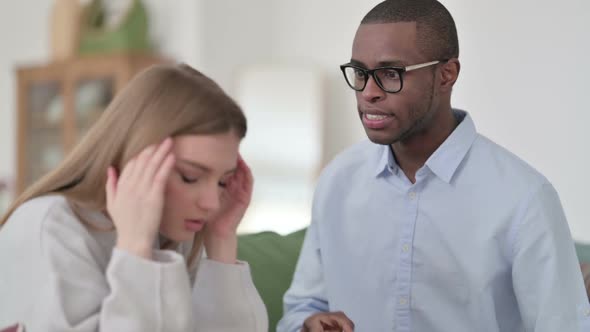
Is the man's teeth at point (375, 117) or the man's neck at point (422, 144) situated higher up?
the man's teeth at point (375, 117)

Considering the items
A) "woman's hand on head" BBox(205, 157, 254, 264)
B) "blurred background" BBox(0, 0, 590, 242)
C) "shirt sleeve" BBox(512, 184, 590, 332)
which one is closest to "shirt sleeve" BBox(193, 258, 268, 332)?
"woman's hand on head" BBox(205, 157, 254, 264)

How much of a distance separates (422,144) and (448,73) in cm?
15

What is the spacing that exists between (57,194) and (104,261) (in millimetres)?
121

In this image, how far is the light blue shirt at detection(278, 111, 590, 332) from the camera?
1.33 m

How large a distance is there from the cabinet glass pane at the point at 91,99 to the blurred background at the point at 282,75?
0.4 inches

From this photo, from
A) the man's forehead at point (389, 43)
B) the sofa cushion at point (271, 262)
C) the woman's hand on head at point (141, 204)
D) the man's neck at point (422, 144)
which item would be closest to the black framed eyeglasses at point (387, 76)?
the man's forehead at point (389, 43)

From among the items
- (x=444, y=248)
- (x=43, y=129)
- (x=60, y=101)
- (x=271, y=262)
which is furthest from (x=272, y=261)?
(x=43, y=129)

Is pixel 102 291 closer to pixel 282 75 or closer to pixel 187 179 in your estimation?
pixel 187 179

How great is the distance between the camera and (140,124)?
1030mm

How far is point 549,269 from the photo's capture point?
1299mm

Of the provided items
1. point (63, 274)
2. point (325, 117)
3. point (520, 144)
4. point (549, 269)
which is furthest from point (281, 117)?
point (63, 274)

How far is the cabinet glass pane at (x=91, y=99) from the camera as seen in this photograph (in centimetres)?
469

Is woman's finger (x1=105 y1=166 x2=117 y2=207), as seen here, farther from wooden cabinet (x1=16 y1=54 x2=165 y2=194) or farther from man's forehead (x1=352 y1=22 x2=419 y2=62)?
wooden cabinet (x1=16 y1=54 x2=165 y2=194)

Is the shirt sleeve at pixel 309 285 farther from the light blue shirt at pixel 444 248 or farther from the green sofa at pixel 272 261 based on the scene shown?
the green sofa at pixel 272 261
